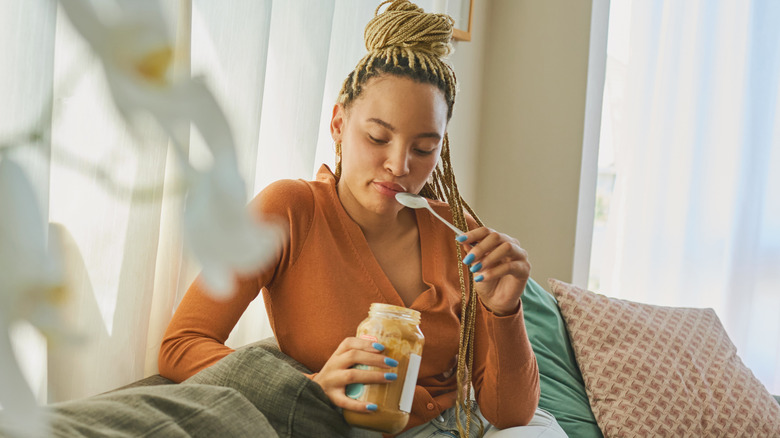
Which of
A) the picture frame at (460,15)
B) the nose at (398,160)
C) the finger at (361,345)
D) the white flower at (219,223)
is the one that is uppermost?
the picture frame at (460,15)

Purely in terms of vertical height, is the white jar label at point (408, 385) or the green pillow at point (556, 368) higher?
the white jar label at point (408, 385)

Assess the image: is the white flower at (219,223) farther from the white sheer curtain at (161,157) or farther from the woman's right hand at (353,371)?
the woman's right hand at (353,371)

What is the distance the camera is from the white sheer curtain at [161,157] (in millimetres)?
718

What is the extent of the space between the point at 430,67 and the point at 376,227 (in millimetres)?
299

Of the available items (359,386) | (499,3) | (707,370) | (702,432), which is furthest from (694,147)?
(359,386)

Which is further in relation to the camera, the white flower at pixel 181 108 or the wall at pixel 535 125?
the wall at pixel 535 125

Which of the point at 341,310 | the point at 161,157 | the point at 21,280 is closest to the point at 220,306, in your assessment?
the point at 341,310

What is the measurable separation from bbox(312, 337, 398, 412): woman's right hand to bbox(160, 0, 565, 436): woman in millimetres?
250

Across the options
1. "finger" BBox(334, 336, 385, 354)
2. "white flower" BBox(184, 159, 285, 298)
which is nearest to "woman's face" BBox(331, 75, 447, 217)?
"finger" BBox(334, 336, 385, 354)

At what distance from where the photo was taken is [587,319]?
1775 millimetres

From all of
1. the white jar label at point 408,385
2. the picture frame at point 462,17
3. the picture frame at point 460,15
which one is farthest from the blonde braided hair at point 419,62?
the picture frame at point 462,17

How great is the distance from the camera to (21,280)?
12 centimetres

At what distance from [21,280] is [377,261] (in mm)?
1060

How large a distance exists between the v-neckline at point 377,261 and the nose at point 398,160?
15cm
